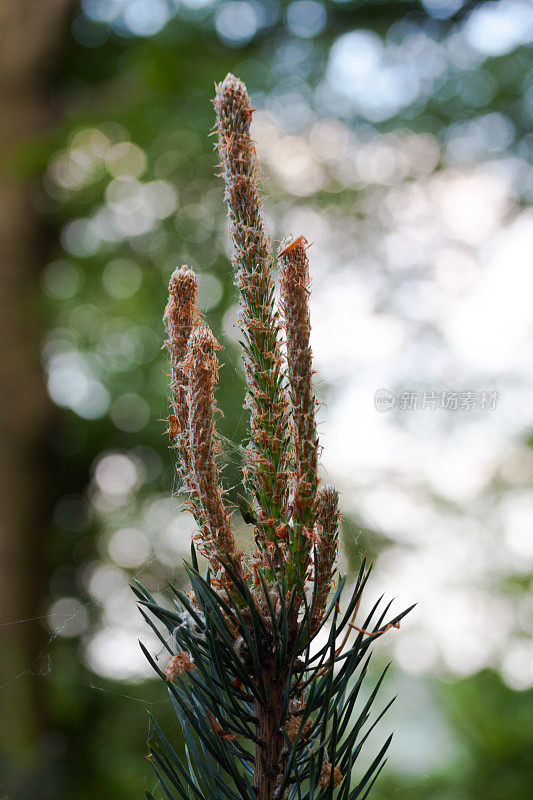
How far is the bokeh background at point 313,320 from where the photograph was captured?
1.22 meters

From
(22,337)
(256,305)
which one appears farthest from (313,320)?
(256,305)

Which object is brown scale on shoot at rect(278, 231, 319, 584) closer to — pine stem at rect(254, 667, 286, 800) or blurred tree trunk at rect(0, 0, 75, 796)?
pine stem at rect(254, 667, 286, 800)

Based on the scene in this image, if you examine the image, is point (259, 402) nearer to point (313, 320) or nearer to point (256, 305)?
point (256, 305)

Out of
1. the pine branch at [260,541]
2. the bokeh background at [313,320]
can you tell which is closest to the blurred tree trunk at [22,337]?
the bokeh background at [313,320]

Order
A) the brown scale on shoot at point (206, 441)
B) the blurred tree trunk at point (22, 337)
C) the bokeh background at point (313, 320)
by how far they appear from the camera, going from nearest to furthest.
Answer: the brown scale on shoot at point (206, 441) < the bokeh background at point (313, 320) < the blurred tree trunk at point (22, 337)

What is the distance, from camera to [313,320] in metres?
1.25

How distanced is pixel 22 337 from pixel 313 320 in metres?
0.82

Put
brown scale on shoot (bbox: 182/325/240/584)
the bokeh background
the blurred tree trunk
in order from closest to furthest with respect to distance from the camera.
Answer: brown scale on shoot (bbox: 182/325/240/584), the bokeh background, the blurred tree trunk

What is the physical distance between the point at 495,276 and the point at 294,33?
0.79 metres

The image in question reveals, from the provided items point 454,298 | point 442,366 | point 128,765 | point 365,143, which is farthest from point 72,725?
point 365,143

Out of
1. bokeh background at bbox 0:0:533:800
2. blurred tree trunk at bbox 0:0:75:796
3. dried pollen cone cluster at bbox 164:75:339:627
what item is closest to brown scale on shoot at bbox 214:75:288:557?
dried pollen cone cluster at bbox 164:75:339:627

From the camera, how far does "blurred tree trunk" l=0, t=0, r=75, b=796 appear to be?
1452 mm

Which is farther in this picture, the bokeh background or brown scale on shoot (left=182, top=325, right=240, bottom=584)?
the bokeh background

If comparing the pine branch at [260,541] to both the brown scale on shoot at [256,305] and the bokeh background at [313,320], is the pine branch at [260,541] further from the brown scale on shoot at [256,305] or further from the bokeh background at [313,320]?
the bokeh background at [313,320]
